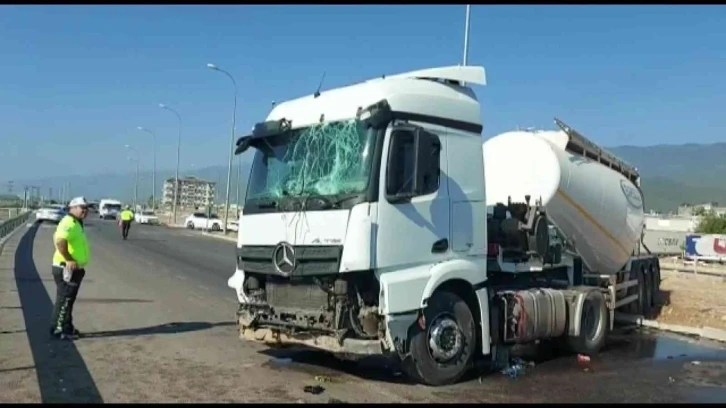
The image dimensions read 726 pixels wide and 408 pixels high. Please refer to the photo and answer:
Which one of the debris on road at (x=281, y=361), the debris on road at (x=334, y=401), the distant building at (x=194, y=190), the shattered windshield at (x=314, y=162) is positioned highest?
the distant building at (x=194, y=190)

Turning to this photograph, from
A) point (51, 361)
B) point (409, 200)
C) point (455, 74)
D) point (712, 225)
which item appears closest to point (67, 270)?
point (51, 361)

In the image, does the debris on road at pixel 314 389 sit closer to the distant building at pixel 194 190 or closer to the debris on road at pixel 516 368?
the debris on road at pixel 516 368

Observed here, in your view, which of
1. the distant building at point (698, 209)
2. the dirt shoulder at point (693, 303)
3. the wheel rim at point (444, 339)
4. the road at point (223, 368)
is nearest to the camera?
the road at point (223, 368)

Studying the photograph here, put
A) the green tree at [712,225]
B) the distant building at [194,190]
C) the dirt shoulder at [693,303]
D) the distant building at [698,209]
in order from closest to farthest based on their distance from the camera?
the dirt shoulder at [693,303]
the green tree at [712,225]
the distant building at [698,209]
the distant building at [194,190]

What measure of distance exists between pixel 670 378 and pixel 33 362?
285 inches

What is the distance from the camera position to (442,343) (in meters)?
7.82

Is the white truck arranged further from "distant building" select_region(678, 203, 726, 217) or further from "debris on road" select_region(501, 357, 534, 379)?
"distant building" select_region(678, 203, 726, 217)

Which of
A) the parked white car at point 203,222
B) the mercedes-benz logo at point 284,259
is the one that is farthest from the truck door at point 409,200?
the parked white car at point 203,222

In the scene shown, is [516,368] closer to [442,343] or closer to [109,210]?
[442,343]

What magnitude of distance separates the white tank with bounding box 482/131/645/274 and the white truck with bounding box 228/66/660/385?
52cm

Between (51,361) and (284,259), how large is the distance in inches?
113

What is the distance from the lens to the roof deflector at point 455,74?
8391mm

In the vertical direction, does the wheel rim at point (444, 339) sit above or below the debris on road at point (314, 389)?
above

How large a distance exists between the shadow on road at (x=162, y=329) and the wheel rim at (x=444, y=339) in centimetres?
432
